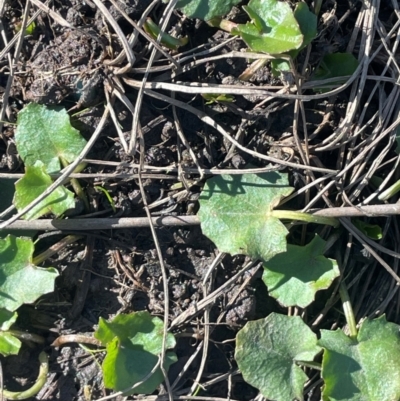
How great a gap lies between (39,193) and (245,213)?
0.48m

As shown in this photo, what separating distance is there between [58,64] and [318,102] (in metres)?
0.63

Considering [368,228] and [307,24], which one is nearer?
[307,24]

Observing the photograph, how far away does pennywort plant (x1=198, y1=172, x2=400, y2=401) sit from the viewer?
1.39m

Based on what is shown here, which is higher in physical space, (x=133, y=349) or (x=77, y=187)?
(x=77, y=187)

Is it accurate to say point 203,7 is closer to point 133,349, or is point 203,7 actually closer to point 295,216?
point 295,216

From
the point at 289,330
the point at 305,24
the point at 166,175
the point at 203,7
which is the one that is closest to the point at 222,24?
the point at 203,7

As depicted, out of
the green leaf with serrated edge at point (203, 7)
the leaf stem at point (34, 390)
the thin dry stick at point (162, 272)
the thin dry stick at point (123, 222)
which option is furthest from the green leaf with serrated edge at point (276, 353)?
the green leaf with serrated edge at point (203, 7)

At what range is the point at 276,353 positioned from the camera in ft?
4.68

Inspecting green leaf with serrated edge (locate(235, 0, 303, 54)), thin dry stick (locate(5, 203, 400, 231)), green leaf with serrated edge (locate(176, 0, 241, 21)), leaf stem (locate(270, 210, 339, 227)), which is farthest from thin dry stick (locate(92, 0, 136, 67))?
leaf stem (locate(270, 210, 339, 227))

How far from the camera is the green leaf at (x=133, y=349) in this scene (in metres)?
1.40

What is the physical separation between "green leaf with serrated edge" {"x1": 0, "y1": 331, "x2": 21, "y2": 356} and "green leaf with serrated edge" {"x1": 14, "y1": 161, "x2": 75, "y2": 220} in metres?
0.29

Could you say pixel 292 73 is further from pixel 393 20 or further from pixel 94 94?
pixel 94 94

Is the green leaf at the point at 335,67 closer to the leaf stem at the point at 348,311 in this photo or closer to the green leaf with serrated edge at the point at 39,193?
the leaf stem at the point at 348,311

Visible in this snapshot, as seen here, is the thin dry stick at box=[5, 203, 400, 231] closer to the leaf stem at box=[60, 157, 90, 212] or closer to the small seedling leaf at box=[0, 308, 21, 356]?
the leaf stem at box=[60, 157, 90, 212]
